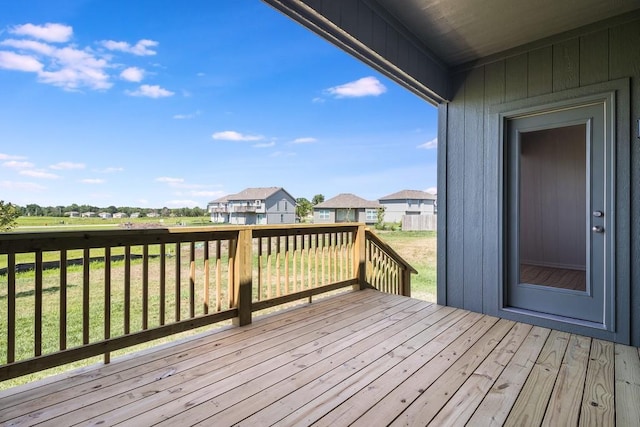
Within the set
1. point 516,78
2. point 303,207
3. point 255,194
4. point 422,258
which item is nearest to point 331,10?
point 516,78

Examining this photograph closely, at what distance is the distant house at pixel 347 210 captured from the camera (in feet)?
28.1

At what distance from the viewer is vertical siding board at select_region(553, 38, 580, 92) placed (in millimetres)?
2588

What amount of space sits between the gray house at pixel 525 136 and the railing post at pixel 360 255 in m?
0.97

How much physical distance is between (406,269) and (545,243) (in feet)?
5.95

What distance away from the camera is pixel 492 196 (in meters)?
3.01

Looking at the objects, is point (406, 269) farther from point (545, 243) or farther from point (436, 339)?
point (436, 339)

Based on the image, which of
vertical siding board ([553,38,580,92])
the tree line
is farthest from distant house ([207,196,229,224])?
vertical siding board ([553,38,580,92])

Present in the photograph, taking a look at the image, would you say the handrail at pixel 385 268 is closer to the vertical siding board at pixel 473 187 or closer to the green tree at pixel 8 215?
the vertical siding board at pixel 473 187

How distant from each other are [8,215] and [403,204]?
9.60 metres

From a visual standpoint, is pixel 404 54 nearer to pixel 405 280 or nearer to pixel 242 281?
pixel 242 281

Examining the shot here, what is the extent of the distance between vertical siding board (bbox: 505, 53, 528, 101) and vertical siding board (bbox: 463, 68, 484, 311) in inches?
9.2

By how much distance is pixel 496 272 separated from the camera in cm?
298

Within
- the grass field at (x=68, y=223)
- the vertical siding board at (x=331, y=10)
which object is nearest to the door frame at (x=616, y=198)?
the vertical siding board at (x=331, y=10)

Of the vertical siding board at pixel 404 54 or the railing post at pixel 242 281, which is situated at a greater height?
the vertical siding board at pixel 404 54
